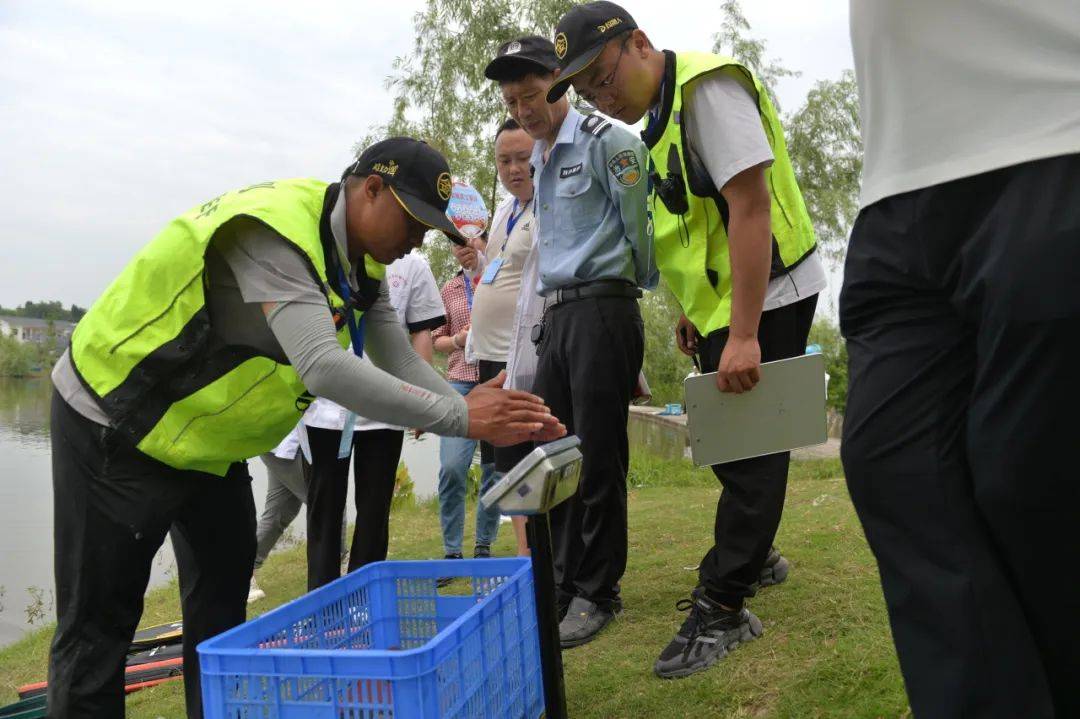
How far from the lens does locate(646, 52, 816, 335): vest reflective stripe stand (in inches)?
110

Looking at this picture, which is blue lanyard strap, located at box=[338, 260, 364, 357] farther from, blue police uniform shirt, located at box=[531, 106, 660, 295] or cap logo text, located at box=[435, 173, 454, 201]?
blue police uniform shirt, located at box=[531, 106, 660, 295]

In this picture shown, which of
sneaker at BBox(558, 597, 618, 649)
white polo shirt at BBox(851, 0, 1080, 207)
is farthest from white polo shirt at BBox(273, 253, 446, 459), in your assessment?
white polo shirt at BBox(851, 0, 1080, 207)

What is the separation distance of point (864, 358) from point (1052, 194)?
0.40 meters

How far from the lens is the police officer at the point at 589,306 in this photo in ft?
10.9

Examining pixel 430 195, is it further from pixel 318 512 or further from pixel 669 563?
pixel 669 563

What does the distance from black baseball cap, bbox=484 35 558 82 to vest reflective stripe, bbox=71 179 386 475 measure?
4.21 feet

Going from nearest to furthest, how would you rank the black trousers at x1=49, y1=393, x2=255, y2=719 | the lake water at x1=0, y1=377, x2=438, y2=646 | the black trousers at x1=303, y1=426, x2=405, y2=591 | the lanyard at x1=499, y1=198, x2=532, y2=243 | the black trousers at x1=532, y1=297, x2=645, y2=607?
the black trousers at x1=49, y1=393, x2=255, y2=719
the black trousers at x1=532, y1=297, x2=645, y2=607
the black trousers at x1=303, y1=426, x2=405, y2=591
the lanyard at x1=499, y1=198, x2=532, y2=243
the lake water at x1=0, y1=377, x2=438, y2=646

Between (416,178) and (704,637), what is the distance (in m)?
1.65

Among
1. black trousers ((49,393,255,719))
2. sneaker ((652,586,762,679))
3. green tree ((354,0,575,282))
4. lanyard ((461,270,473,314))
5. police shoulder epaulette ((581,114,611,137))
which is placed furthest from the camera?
green tree ((354,0,575,282))

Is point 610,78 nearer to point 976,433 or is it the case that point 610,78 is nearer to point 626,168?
point 626,168

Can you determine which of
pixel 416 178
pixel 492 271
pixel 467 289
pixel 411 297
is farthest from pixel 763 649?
pixel 467 289

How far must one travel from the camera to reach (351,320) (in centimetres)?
283

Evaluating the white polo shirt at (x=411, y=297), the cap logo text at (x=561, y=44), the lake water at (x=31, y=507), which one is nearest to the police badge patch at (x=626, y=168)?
the cap logo text at (x=561, y=44)

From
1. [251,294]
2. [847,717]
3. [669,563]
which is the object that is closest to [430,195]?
[251,294]
